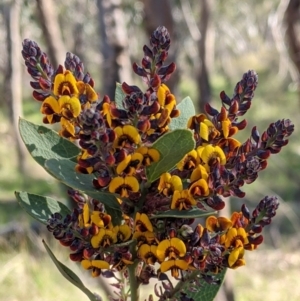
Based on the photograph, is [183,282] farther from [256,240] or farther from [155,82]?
[155,82]

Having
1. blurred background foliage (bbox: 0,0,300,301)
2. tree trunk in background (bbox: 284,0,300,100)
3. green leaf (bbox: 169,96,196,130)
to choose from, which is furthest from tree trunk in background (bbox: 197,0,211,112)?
green leaf (bbox: 169,96,196,130)

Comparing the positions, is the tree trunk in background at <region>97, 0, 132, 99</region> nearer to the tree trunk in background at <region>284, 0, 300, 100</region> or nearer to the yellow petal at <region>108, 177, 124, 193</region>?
the tree trunk in background at <region>284, 0, 300, 100</region>

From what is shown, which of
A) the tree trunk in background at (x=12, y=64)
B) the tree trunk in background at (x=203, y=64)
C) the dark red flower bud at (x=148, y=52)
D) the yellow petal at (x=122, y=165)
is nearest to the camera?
the yellow petal at (x=122, y=165)

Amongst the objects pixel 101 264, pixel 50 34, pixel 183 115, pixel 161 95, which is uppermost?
pixel 50 34

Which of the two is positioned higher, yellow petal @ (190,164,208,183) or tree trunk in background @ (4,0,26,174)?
tree trunk in background @ (4,0,26,174)

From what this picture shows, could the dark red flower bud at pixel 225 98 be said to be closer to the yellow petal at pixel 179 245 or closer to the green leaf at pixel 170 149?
the green leaf at pixel 170 149

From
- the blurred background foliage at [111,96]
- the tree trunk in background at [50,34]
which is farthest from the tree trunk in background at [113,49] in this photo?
the tree trunk in background at [50,34]

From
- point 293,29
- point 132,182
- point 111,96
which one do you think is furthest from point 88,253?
point 293,29
